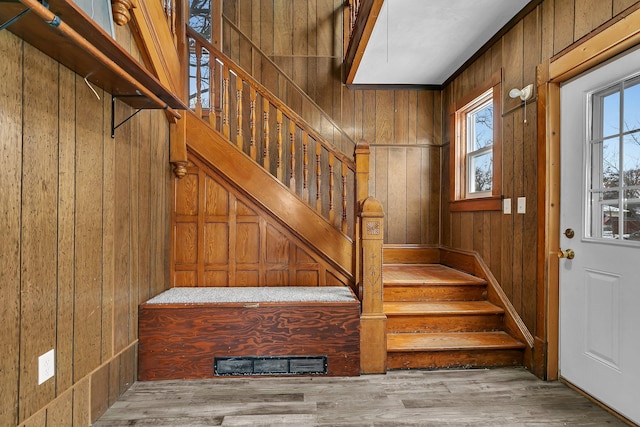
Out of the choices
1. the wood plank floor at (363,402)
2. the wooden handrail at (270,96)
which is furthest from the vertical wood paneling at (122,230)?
the wooden handrail at (270,96)

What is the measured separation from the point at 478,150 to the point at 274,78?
7.66ft

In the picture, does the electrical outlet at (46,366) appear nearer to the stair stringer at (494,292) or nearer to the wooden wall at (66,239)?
the wooden wall at (66,239)

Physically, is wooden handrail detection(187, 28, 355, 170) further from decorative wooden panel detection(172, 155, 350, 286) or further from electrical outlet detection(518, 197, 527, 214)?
electrical outlet detection(518, 197, 527, 214)

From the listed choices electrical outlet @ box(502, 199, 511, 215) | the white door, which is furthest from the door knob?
electrical outlet @ box(502, 199, 511, 215)

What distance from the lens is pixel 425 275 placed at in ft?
10.1

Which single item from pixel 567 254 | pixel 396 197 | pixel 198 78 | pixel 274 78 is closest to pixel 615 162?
pixel 567 254

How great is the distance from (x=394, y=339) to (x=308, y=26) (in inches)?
136

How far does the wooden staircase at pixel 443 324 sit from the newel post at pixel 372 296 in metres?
0.12

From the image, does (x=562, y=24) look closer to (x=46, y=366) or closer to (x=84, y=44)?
(x=84, y=44)

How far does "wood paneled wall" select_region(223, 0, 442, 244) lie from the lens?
377cm

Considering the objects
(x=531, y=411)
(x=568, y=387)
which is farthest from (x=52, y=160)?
(x=568, y=387)

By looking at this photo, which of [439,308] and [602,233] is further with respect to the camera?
[439,308]

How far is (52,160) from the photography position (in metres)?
1.43

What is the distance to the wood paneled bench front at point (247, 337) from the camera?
83.4 inches
